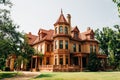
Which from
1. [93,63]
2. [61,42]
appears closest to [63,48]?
Answer: [61,42]

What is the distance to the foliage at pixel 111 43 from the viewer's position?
61.1m

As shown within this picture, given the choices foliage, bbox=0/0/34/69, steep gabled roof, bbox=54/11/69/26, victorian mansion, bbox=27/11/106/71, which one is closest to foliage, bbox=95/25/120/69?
victorian mansion, bbox=27/11/106/71

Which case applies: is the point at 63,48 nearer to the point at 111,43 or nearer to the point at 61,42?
the point at 61,42

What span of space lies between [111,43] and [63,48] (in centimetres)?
2511

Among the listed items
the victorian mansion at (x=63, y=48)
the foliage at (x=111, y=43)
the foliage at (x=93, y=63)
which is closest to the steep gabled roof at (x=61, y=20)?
the victorian mansion at (x=63, y=48)

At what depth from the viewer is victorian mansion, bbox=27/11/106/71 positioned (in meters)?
41.2

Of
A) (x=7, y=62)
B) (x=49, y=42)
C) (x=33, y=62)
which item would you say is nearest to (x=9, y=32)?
(x=49, y=42)

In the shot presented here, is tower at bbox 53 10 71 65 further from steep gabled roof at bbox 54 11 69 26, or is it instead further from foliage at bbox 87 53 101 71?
foliage at bbox 87 53 101 71

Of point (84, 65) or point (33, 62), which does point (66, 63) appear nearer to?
point (84, 65)

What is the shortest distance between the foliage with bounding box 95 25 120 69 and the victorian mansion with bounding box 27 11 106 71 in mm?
13435

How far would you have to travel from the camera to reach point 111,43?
6134cm

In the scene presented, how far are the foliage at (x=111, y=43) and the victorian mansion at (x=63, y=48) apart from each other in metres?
13.4

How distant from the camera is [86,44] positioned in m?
47.4

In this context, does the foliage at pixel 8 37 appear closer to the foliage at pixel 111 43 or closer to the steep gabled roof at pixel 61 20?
the steep gabled roof at pixel 61 20
